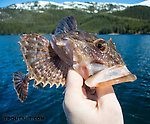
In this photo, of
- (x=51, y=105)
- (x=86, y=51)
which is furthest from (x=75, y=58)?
(x=51, y=105)

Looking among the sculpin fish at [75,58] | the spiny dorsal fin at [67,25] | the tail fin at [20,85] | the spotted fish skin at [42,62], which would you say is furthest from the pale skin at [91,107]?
the tail fin at [20,85]

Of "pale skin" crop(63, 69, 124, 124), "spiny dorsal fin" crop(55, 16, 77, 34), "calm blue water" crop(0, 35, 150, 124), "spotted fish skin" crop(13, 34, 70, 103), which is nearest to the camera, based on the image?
"pale skin" crop(63, 69, 124, 124)

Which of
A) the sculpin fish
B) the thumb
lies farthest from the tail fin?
the thumb

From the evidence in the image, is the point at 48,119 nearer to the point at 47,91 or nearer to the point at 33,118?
the point at 33,118

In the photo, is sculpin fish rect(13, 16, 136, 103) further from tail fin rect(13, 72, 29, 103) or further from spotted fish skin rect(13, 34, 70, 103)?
tail fin rect(13, 72, 29, 103)

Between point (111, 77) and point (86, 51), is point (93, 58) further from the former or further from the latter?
point (111, 77)

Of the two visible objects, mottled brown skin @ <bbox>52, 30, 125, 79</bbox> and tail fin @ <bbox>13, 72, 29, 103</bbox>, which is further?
tail fin @ <bbox>13, 72, 29, 103</bbox>

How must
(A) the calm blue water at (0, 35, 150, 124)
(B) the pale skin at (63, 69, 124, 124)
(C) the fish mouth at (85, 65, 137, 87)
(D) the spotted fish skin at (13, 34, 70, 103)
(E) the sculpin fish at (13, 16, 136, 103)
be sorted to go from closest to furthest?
(B) the pale skin at (63, 69, 124, 124) < (C) the fish mouth at (85, 65, 137, 87) < (E) the sculpin fish at (13, 16, 136, 103) < (D) the spotted fish skin at (13, 34, 70, 103) < (A) the calm blue water at (0, 35, 150, 124)

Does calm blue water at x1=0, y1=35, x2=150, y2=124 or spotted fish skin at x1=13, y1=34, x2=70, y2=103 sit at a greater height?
spotted fish skin at x1=13, y1=34, x2=70, y2=103

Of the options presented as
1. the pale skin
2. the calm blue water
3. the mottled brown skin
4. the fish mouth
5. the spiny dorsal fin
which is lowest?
the calm blue water
